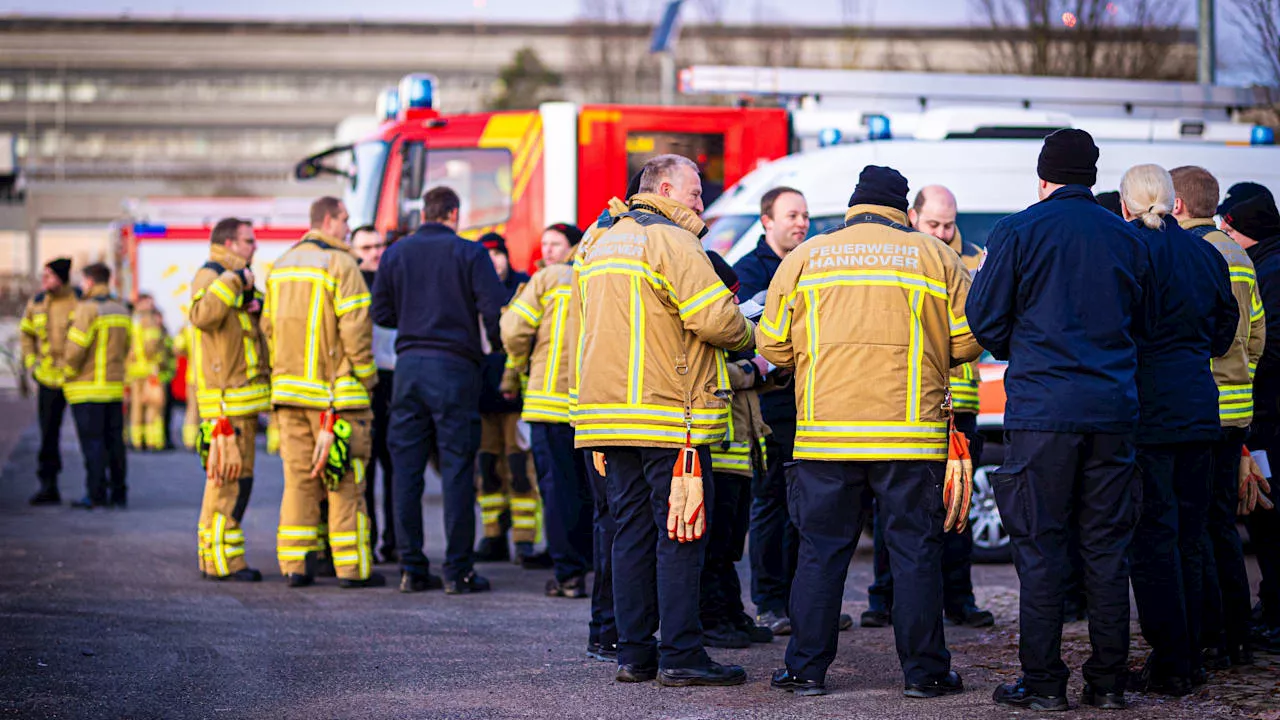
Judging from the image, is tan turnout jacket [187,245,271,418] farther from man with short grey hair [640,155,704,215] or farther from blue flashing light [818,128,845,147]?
blue flashing light [818,128,845,147]

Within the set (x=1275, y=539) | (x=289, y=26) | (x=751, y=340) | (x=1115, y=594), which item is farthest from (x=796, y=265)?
(x=289, y=26)

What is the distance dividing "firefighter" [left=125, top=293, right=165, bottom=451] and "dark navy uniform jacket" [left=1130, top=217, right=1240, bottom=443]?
15.7 metres

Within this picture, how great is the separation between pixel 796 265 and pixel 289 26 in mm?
74935

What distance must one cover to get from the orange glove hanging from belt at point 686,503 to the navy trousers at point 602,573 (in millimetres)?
633

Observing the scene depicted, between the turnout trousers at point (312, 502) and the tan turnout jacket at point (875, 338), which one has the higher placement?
the tan turnout jacket at point (875, 338)

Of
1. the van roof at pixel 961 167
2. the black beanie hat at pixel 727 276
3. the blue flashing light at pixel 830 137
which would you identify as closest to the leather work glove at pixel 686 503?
the black beanie hat at pixel 727 276

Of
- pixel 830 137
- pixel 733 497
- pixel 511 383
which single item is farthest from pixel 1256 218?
pixel 830 137

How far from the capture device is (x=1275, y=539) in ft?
23.4

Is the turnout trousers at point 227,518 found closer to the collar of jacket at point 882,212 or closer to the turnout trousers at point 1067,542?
the collar of jacket at point 882,212

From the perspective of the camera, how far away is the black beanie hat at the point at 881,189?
635 cm

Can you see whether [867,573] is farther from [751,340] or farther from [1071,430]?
[1071,430]

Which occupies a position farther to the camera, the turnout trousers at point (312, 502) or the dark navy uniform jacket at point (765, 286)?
the turnout trousers at point (312, 502)

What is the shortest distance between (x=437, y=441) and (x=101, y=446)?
5571 mm

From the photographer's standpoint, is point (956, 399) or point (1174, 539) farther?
point (956, 399)
